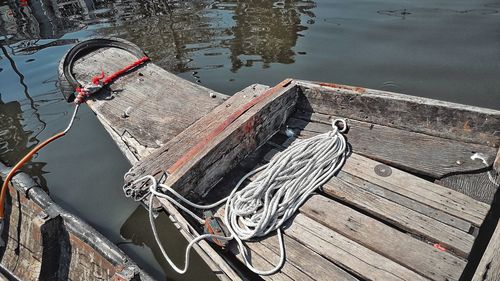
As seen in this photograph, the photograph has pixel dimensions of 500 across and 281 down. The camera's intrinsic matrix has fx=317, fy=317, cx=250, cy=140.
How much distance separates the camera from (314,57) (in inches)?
276

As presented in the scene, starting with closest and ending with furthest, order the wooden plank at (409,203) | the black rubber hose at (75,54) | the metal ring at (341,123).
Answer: the wooden plank at (409,203) → the metal ring at (341,123) → the black rubber hose at (75,54)

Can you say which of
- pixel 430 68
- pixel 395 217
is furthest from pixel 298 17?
pixel 395 217

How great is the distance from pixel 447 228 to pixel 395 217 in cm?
36

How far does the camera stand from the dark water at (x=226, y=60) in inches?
181

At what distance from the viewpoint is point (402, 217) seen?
8.31 feet

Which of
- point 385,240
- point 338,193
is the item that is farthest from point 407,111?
point 385,240

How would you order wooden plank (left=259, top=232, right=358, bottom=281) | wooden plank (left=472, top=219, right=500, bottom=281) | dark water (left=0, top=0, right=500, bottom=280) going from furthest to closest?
dark water (left=0, top=0, right=500, bottom=280) < wooden plank (left=259, top=232, right=358, bottom=281) < wooden plank (left=472, top=219, right=500, bottom=281)

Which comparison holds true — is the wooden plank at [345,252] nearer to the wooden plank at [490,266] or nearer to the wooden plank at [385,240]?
the wooden plank at [385,240]

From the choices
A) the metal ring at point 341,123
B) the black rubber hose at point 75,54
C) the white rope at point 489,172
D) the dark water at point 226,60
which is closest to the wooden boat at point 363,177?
the white rope at point 489,172

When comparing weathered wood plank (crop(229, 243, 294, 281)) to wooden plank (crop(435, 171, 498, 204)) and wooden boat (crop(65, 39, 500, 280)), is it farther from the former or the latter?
wooden plank (crop(435, 171, 498, 204))

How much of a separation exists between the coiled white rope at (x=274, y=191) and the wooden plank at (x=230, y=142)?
8.6 inches

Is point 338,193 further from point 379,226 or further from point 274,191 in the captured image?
point 274,191

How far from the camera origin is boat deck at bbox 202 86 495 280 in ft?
7.38

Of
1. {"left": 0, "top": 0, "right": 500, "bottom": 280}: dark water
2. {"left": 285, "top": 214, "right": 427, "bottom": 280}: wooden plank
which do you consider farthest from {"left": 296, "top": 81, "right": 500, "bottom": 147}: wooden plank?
{"left": 0, "top": 0, "right": 500, "bottom": 280}: dark water
